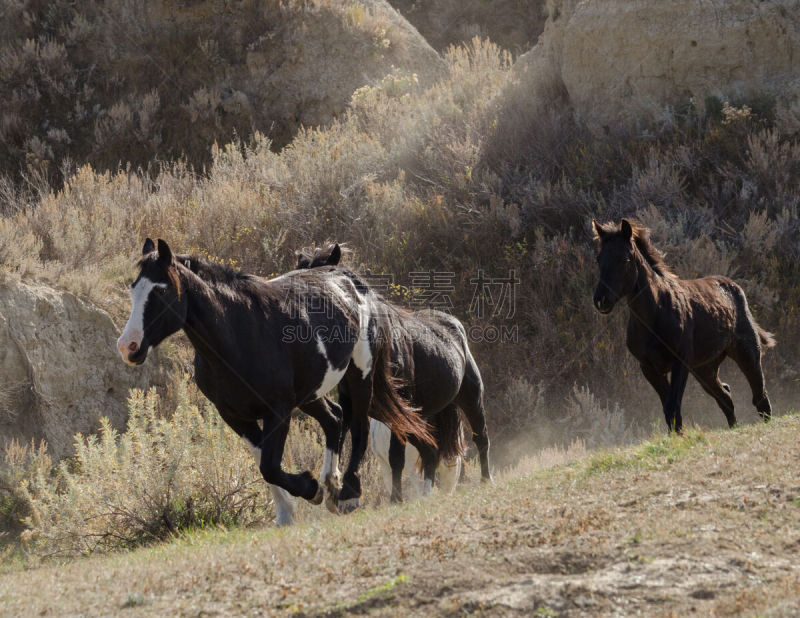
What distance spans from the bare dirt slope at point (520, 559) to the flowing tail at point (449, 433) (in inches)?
94.5

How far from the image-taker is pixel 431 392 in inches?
349

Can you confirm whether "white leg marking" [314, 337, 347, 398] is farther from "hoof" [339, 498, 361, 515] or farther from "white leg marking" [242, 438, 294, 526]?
"hoof" [339, 498, 361, 515]

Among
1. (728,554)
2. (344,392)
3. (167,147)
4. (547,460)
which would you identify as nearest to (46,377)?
(344,392)

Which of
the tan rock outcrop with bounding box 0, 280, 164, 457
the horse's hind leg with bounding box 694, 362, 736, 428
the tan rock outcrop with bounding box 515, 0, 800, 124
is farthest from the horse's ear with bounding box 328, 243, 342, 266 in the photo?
the tan rock outcrop with bounding box 515, 0, 800, 124

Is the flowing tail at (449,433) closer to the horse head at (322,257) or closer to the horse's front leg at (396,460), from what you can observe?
the horse's front leg at (396,460)

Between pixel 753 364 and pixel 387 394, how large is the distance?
14.3 ft

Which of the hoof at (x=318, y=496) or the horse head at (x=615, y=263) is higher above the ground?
the horse head at (x=615, y=263)

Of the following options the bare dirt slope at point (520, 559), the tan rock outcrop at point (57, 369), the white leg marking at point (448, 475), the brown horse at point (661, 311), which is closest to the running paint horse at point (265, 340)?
the bare dirt slope at point (520, 559)

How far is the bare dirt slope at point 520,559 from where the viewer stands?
4504 mm

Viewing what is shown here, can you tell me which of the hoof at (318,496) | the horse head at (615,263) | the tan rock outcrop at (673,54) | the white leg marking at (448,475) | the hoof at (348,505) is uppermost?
the tan rock outcrop at (673,54)

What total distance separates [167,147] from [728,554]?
18.1m

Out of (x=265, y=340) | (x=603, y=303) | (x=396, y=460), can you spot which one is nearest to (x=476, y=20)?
(x=603, y=303)

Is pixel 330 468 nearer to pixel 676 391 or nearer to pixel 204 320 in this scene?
pixel 204 320

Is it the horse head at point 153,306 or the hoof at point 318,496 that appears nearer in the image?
the horse head at point 153,306
